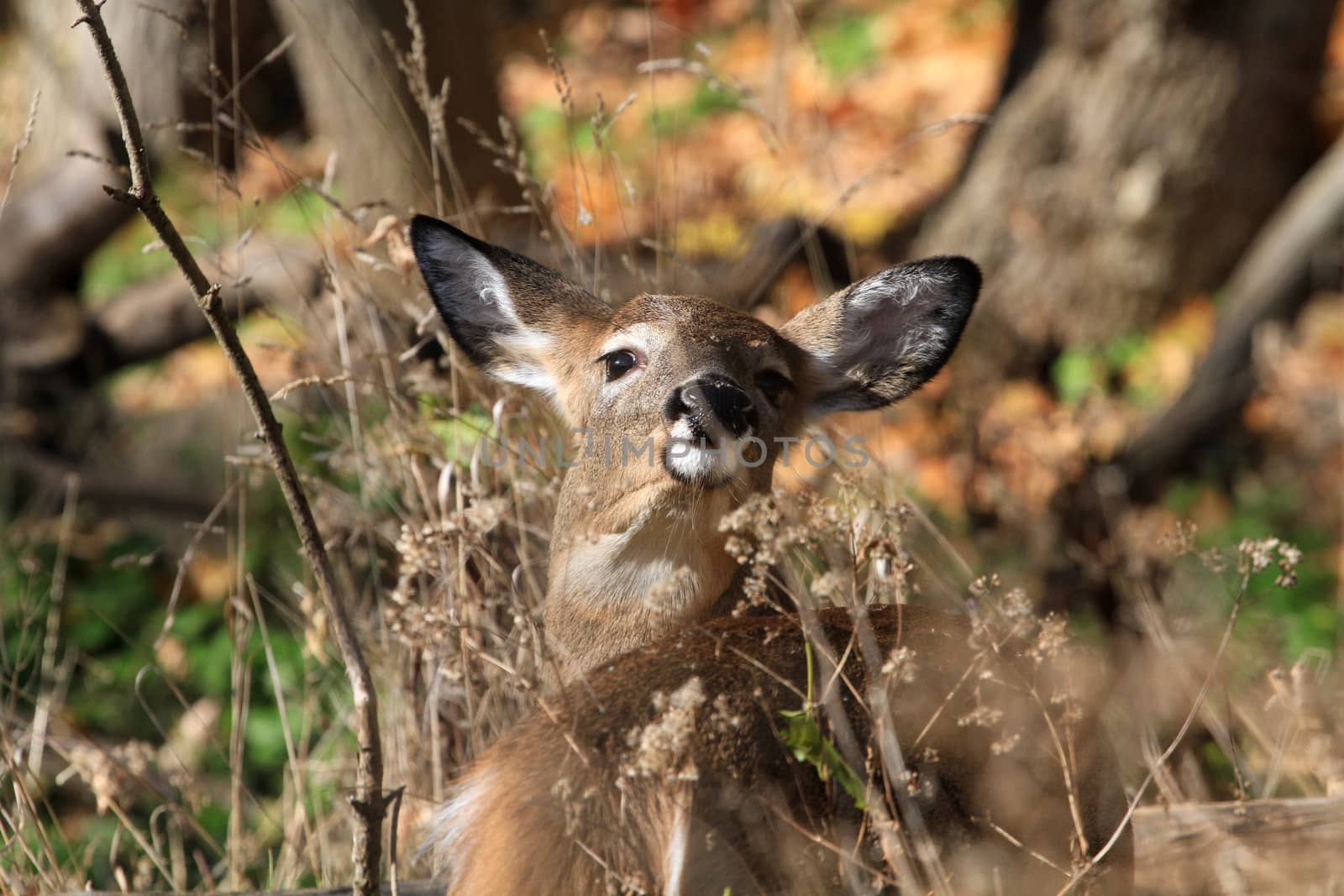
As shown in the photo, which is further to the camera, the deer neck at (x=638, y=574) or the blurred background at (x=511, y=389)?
the blurred background at (x=511, y=389)

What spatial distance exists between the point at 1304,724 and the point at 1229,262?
24.0 ft

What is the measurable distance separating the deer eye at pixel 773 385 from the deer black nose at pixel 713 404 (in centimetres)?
32

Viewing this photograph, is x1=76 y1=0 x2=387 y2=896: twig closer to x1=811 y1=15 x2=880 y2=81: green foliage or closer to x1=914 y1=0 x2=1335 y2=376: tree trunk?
x1=914 y1=0 x2=1335 y2=376: tree trunk

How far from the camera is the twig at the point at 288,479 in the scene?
2748 mm

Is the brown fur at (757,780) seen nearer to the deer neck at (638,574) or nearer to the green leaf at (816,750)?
the green leaf at (816,750)

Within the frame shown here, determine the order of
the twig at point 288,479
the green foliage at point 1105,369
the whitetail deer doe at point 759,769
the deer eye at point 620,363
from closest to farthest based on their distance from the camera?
the whitetail deer doe at point 759,769, the twig at point 288,479, the deer eye at point 620,363, the green foliage at point 1105,369

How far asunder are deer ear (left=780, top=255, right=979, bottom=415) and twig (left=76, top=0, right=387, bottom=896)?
2.01 meters

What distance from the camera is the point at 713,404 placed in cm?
374

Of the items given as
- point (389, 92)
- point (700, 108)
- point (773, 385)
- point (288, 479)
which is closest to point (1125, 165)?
point (700, 108)

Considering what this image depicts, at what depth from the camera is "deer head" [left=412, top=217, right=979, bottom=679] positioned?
12.5 ft

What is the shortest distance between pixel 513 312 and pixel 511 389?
288mm

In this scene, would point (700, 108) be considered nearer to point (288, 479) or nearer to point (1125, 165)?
point (1125, 165)

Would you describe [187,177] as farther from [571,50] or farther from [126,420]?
[571,50]

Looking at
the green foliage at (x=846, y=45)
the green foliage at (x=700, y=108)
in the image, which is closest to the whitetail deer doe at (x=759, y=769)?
the green foliage at (x=700, y=108)
